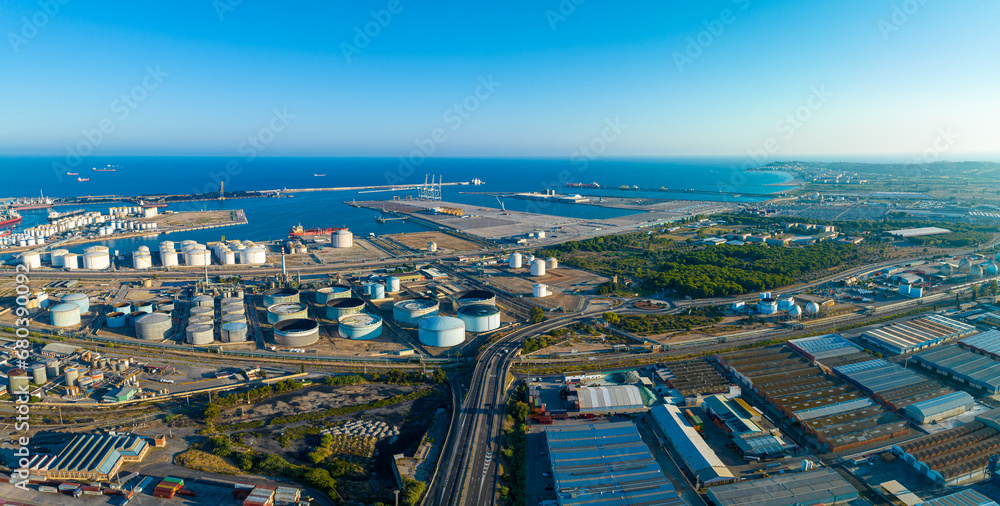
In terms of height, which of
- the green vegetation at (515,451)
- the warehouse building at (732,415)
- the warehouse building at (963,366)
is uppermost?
the warehouse building at (963,366)

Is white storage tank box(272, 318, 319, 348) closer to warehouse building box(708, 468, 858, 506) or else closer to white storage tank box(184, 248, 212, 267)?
warehouse building box(708, 468, 858, 506)

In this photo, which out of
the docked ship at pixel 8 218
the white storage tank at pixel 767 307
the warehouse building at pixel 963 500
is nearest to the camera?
the warehouse building at pixel 963 500

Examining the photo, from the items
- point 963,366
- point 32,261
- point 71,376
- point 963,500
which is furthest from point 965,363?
point 32,261

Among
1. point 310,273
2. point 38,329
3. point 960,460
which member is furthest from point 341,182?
point 960,460

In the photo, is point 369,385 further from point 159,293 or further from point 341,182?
point 341,182

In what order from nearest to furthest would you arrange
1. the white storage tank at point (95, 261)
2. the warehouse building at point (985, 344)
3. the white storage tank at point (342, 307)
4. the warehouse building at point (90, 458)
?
the warehouse building at point (90, 458), the warehouse building at point (985, 344), the white storage tank at point (342, 307), the white storage tank at point (95, 261)

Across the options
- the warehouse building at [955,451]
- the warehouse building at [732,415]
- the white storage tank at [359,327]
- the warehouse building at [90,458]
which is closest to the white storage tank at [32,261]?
the white storage tank at [359,327]

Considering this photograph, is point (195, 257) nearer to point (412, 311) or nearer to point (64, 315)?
point (64, 315)

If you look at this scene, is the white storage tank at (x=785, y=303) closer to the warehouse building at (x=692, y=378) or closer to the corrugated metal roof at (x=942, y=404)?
the warehouse building at (x=692, y=378)
